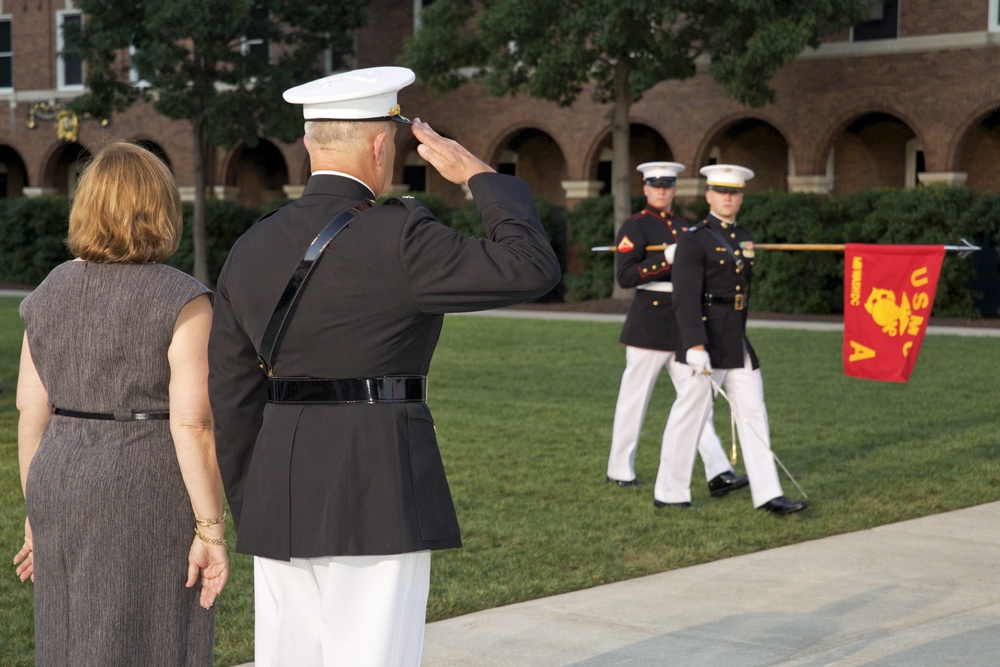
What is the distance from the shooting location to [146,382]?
319cm

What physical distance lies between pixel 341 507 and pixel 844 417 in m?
8.49

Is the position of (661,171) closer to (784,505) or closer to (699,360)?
(699,360)

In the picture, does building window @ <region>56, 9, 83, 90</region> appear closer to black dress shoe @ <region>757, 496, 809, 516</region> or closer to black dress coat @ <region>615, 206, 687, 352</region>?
black dress coat @ <region>615, 206, 687, 352</region>

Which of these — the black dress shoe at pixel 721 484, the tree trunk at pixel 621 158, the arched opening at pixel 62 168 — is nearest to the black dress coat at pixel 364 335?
the black dress shoe at pixel 721 484

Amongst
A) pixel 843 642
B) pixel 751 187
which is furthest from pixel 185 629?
pixel 751 187

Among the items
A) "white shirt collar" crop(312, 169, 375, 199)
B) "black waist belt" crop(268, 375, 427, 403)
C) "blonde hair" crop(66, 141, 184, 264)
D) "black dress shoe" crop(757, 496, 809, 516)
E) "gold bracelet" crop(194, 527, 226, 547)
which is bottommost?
"black dress shoe" crop(757, 496, 809, 516)

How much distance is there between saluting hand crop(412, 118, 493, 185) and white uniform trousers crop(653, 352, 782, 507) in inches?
174

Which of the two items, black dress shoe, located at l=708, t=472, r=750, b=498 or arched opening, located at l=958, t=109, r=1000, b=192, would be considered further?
arched opening, located at l=958, t=109, r=1000, b=192

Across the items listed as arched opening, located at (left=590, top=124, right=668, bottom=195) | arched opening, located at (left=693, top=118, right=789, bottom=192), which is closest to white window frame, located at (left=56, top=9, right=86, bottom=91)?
arched opening, located at (left=590, top=124, right=668, bottom=195)

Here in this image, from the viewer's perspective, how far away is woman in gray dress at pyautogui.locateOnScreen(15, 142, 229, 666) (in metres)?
3.16

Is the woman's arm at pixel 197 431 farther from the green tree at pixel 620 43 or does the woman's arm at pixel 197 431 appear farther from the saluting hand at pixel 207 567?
the green tree at pixel 620 43

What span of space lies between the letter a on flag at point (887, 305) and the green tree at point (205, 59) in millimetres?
20080

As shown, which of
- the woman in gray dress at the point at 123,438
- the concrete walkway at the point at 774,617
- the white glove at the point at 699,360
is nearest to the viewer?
the woman in gray dress at the point at 123,438

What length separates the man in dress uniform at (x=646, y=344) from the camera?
7.93 meters
